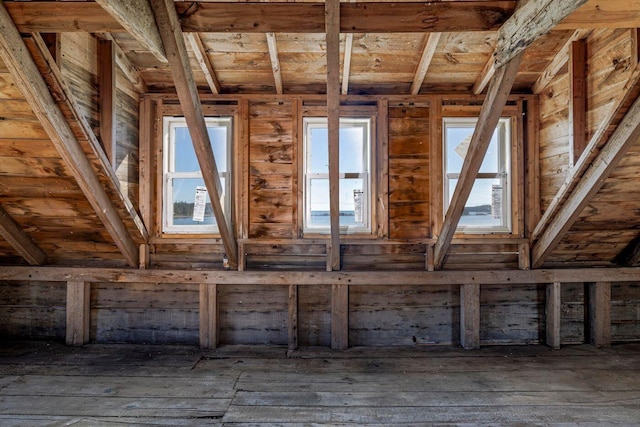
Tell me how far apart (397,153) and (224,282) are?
5.74 feet

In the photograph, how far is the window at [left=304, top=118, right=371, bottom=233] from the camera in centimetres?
278

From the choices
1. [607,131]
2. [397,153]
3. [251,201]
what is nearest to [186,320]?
[251,201]

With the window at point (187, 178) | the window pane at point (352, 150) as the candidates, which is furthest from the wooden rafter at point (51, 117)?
the window pane at point (352, 150)

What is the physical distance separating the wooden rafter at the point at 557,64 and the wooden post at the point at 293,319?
8.23 feet

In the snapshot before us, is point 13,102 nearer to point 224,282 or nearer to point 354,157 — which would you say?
point 224,282

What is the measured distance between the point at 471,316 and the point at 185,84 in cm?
267

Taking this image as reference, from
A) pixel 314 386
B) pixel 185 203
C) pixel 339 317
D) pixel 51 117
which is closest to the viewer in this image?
pixel 51 117

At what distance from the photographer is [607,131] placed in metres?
1.97

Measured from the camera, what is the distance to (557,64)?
2406 mm

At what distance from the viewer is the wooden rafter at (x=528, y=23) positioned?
1.29m

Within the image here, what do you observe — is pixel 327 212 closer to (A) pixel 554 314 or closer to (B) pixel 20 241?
(A) pixel 554 314

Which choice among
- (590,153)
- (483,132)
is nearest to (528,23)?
(483,132)

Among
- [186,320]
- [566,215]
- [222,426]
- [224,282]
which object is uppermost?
[566,215]

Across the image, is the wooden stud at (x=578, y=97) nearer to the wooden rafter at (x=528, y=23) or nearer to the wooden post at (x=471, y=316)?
the wooden rafter at (x=528, y=23)
